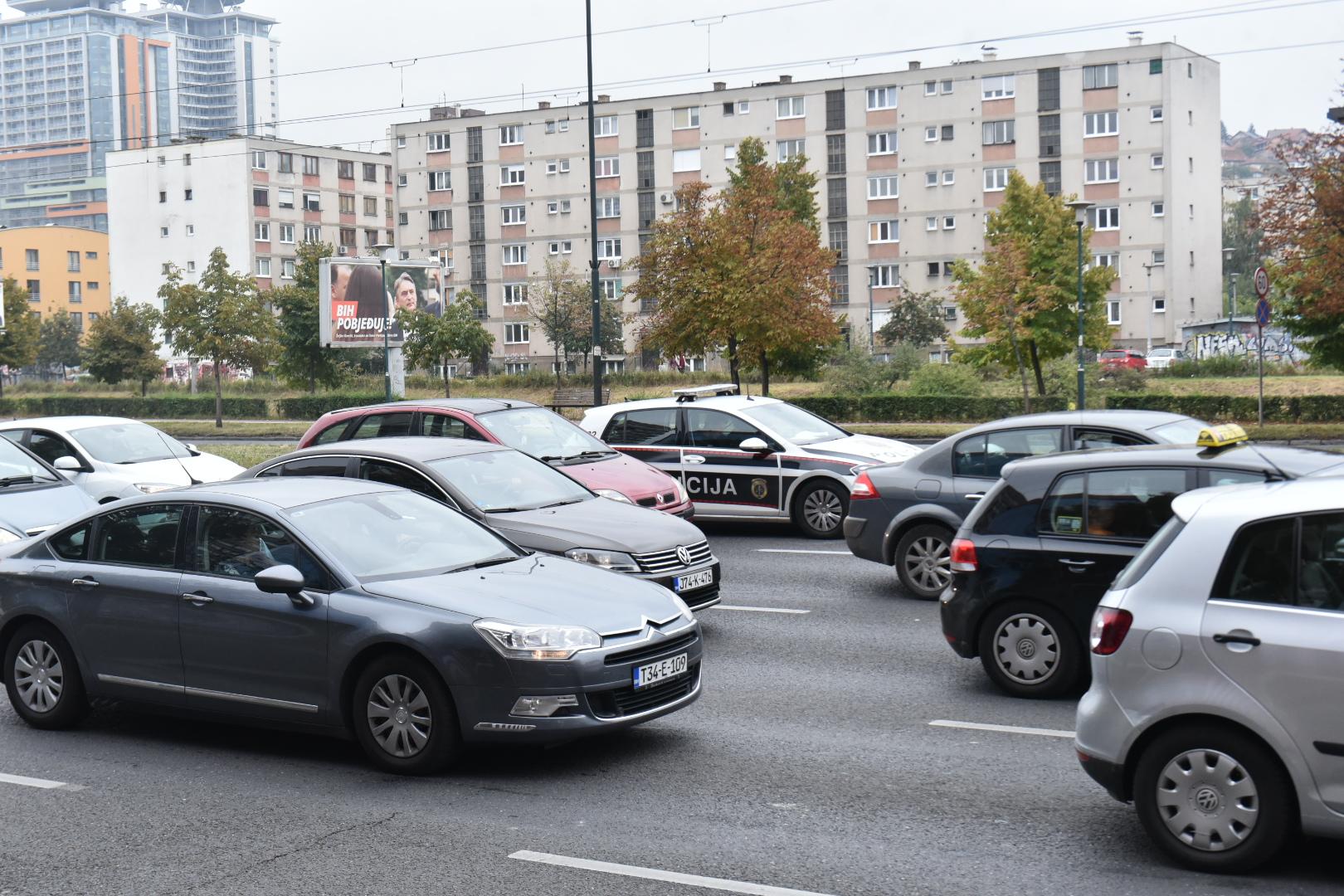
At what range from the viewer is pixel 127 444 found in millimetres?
17781

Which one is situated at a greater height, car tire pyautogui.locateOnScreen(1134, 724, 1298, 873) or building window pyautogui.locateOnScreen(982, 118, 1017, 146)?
building window pyautogui.locateOnScreen(982, 118, 1017, 146)

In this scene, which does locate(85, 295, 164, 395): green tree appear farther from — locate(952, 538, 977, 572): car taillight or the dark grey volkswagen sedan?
locate(952, 538, 977, 572): car taillight

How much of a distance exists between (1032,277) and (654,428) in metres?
32.3

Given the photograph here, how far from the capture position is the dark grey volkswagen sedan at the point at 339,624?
6.92 metres

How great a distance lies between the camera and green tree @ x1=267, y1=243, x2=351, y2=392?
56.8 m

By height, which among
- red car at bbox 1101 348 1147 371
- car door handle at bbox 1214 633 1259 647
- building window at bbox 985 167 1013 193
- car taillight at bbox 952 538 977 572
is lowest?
car taillight at bbox 952 538 977 572

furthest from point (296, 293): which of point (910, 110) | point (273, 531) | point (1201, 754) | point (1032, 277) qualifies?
point (1201, 754)

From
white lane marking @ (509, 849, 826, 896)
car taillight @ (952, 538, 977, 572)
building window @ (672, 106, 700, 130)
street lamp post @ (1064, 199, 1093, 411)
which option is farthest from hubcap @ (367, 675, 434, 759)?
building window @ (672, 106, 700, 130)

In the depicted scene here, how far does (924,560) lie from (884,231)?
234 feet

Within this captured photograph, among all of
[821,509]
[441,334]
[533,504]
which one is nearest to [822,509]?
[821,509]

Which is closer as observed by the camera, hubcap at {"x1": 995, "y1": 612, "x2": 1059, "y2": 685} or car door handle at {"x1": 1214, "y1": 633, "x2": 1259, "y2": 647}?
car door handle at {"x1": 1214, "y1": 633, "x2": 1259, "y2": 647}

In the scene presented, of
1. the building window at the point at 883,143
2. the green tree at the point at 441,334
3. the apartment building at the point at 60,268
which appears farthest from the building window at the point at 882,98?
the apartment building at the point at 60,268

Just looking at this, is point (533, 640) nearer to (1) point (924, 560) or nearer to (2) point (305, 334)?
(1) point (924, 560)

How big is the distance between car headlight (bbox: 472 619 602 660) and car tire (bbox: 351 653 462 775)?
1.22 ft
